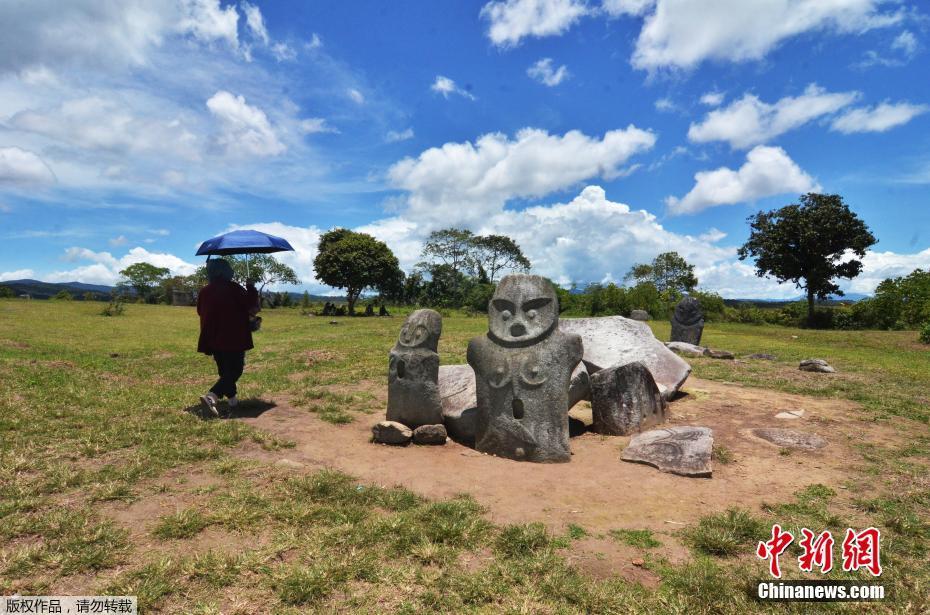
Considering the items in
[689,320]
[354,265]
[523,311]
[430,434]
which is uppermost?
[354,265]

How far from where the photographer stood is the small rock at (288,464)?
5245mm

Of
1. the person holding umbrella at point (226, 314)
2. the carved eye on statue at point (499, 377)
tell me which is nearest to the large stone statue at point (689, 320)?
the carved eye on statue at point (499, 377)

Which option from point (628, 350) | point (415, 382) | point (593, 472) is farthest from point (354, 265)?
point (593, 472)

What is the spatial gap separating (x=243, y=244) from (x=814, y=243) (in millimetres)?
33971

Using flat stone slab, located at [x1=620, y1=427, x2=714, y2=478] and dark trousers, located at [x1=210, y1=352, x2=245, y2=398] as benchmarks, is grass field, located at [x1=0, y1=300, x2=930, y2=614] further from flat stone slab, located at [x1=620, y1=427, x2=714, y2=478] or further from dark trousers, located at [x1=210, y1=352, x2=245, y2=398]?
flat stone slab, located at [x1=620, y1=427, x2=714, y2=478]

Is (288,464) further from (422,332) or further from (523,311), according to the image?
(523,311)

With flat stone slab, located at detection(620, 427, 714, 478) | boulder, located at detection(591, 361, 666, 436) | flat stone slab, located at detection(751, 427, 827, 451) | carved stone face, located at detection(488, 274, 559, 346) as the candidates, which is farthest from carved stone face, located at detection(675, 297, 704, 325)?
carved stone face, located at detection(488, 274, 559, 346)

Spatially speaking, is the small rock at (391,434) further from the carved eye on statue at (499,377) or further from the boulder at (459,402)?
the carved eye on statue at (499,377)

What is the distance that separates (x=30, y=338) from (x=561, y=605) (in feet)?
59.1

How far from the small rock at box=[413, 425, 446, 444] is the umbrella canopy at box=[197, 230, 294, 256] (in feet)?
11.8

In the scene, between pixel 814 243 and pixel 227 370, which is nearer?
pixel 227 370

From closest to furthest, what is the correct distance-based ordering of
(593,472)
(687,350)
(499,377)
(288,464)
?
(288,464)
(593,472)
(499,377)
(687,350)

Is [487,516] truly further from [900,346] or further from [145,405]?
[900,346]

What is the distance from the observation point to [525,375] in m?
6.00
